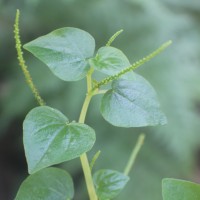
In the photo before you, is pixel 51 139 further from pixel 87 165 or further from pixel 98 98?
pixel 98 98

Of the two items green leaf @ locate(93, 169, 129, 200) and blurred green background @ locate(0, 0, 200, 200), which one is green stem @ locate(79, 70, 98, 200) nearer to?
green leaf @ locate(93, 169, 129, 200)

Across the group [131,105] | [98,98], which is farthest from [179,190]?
[98,98]

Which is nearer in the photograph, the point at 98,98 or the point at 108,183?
the point at 108,183

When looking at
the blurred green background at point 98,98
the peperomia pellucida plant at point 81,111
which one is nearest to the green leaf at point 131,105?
the peperomia pellucida plant at point 81,111

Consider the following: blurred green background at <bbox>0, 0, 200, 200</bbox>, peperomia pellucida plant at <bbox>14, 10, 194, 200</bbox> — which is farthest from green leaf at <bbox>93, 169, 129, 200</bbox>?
blurred green background at <bbox>0, 0, 200, 200</bbox>

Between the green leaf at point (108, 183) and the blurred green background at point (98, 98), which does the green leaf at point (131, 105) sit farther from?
the blurred green background at point (98, 98)

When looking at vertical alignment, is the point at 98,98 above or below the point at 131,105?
below
